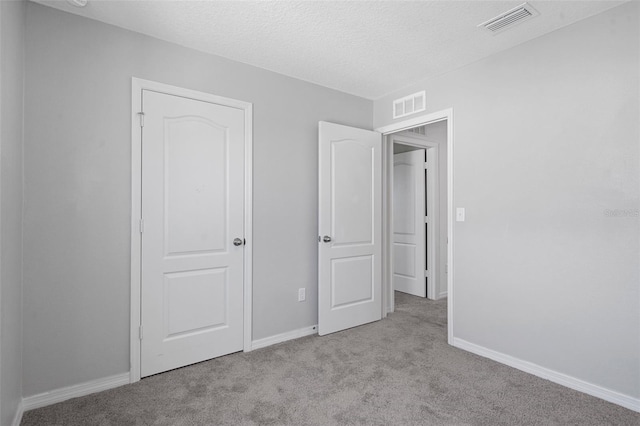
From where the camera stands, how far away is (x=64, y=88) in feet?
7.05

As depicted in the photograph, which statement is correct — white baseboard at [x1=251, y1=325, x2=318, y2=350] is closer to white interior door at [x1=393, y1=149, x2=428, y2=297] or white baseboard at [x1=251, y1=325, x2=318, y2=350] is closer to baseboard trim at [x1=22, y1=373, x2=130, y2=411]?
baseboard trim at [x1=22, y1=373, x2=130, y2=411]

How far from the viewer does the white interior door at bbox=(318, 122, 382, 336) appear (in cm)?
325

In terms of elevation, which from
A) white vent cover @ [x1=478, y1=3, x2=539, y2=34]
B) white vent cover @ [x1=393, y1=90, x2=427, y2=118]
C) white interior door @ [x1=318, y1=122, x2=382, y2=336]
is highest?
white vent cover @ [x1=478, y1=3, x2=539, y2=34]

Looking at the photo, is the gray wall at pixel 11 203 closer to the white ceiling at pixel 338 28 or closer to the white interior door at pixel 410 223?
the white ceiling at pixel 338 28

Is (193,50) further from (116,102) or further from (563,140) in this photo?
(563,140)

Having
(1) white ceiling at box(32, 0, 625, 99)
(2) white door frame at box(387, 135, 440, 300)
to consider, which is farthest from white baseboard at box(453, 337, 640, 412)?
(1) white ceiling at box(32, 0, 625, 99)

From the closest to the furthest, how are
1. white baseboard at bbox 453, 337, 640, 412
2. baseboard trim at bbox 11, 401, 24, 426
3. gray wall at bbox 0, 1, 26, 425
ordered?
1. gray wall at bbox 0, 1, 26, 425
2. baseboard trim at bbox 11, 401, 24, 426
3. white baseboard at bbox 453, 337, 640, 412

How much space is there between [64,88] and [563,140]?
341 cm

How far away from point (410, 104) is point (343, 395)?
2762 millimetres

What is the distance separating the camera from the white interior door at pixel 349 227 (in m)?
3.25

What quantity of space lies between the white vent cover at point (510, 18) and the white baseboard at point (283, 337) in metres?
2.95

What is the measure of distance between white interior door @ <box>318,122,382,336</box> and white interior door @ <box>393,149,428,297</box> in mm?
1274

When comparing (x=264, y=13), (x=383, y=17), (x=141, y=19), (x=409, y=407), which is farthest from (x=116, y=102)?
(x=409, y=407)

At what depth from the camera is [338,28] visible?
2340mm
